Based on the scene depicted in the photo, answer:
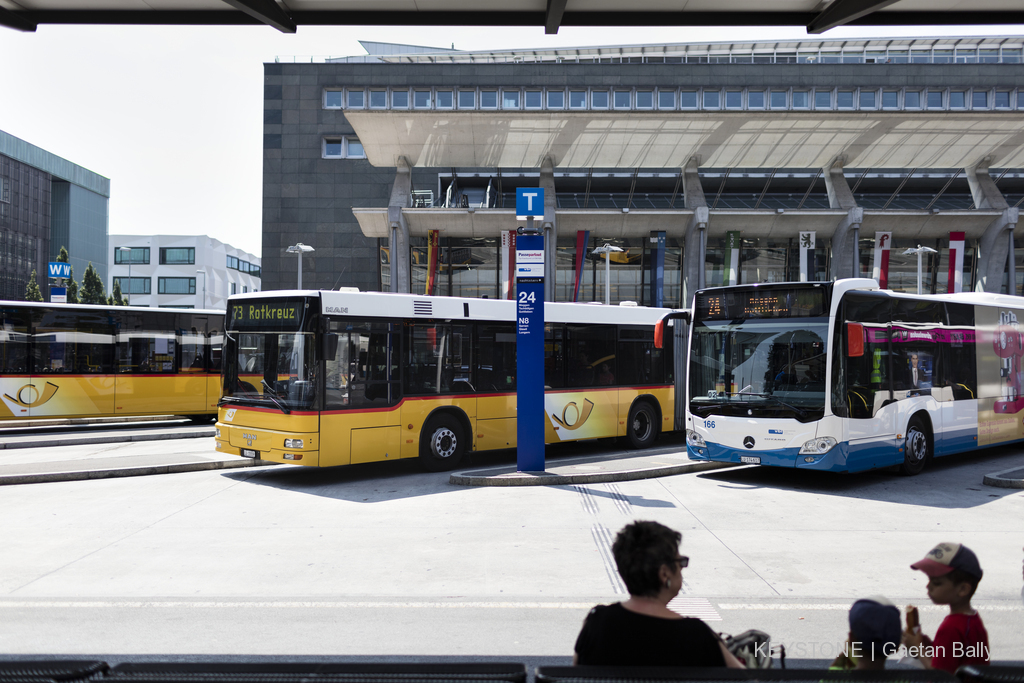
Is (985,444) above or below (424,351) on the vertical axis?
below

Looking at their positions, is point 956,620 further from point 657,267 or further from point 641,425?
point 657,267

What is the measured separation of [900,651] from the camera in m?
2.73

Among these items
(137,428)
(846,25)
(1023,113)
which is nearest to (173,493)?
(846,25)

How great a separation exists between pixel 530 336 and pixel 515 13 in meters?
→ 7.01

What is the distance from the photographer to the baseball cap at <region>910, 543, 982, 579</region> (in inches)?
117

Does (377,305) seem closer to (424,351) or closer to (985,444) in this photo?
(424,351)

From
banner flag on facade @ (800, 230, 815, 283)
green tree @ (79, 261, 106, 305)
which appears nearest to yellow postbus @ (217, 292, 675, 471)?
banner flag on facade @ (800, 230, 815, 283)

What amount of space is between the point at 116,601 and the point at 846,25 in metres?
7.03

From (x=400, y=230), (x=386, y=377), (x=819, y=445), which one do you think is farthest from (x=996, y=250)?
(x=386, y=377)

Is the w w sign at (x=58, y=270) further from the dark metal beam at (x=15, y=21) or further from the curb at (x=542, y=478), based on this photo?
the dark metal beam at (x=15, y=21)

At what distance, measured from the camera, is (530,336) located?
39.2 feet

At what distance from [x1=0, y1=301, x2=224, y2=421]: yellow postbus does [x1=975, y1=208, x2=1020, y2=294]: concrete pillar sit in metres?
30.6

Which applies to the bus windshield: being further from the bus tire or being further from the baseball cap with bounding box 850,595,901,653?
the baseball cap with bounding box 850,595,901,653

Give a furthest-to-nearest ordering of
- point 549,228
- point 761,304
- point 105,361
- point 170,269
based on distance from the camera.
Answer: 1. point 170,269
2. point 549,228
3. point 105,361
4. point 761,304
